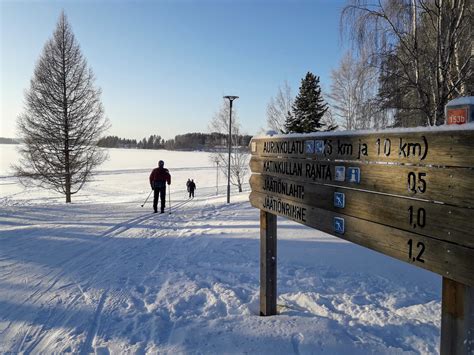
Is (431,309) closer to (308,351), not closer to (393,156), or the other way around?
(308,351)

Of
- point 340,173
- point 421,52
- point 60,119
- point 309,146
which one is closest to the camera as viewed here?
point 340,173

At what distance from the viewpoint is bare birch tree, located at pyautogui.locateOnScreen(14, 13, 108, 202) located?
18.3 m

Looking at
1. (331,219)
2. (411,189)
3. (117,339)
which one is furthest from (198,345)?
(411,189)

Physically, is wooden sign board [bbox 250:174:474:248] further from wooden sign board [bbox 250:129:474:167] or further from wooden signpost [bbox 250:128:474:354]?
wooden sign board [bbox 250:129:474:167]

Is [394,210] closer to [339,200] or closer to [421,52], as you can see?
[339,200]

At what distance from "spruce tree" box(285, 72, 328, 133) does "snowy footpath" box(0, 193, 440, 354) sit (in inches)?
616

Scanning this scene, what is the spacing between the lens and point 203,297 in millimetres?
4074

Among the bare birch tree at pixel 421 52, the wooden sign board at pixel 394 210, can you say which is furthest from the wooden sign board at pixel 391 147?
the bare birch tree at pixel 421 52

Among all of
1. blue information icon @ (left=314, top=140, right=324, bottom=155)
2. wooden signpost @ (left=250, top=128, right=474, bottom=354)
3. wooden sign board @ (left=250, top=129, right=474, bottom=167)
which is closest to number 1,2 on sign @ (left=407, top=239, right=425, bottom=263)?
wooden signpost @ (left=250, top=128, right=474, bottom=354)

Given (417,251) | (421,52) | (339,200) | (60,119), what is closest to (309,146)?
(339,200)

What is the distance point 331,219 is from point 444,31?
8050mm

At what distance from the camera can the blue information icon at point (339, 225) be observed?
8.44 ft

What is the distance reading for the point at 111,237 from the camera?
23.4ft

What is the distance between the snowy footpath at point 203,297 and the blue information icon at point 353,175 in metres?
1.49
